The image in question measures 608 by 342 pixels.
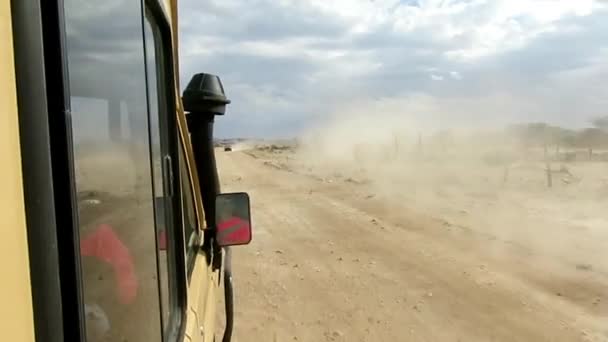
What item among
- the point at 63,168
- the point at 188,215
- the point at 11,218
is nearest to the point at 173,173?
the point at 188,215

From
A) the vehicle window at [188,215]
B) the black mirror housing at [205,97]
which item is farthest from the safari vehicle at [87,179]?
the black mirror housing at [205,97]

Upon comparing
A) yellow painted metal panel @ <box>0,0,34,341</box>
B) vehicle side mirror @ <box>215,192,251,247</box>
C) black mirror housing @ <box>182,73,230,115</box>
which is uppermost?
black mirror housing @ <box>182,73,230,115</box>

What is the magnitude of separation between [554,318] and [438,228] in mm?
4444

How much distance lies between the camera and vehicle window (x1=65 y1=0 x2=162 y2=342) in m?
0.91

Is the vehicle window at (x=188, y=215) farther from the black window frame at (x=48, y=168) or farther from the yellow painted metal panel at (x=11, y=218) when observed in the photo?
the yellow painted metal panel at (x=11, y=218)

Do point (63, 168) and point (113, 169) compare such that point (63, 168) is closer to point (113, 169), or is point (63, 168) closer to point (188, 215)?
point (113, 169)

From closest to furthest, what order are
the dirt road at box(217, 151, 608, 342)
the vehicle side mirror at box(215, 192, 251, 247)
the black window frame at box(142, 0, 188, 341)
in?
the black window frame at box(142, 0, 188, 341), the vehicle side mirror at box(215, 192, 251, 247), the dirt road at box(217, 151, 608, 342)

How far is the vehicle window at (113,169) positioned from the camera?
2.97ft

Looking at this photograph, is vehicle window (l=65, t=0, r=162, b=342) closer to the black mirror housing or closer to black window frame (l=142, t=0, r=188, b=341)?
black window frame (l=142, t=0, r=188, b=341)

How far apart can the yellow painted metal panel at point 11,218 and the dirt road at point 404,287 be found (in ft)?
15.8

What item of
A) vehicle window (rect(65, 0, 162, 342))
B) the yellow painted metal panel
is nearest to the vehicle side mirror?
vehicle window (rect(65, 0, 162, 342))

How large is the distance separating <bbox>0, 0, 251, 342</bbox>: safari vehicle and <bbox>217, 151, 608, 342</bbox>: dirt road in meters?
4.07

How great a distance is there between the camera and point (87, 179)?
0.93m

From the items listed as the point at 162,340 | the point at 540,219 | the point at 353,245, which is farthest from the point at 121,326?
the point at 540,219
